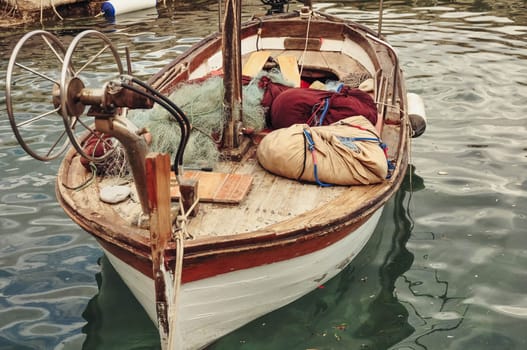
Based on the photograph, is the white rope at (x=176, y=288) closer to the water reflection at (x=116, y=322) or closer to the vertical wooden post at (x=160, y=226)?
the vertical wooden post at (x=160, y=226)

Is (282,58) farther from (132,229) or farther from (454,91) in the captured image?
(132,229)

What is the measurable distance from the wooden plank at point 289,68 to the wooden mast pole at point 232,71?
223 cm

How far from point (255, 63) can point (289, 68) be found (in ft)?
1.92

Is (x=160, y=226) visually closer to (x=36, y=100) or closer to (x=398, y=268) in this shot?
(x=398, y=268)

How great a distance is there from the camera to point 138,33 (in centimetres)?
1513

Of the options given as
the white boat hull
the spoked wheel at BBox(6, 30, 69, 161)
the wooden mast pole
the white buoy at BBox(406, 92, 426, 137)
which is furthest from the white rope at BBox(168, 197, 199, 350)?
the white buoy at BBox(406, 92, 426, 137)

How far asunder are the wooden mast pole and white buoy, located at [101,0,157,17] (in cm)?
1374

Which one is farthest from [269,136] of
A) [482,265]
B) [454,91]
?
[454,91]

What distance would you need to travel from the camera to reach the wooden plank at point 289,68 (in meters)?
7.28

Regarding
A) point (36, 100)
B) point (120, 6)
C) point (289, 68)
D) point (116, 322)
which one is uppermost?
point (120, 6)

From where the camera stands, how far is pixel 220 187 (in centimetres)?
445

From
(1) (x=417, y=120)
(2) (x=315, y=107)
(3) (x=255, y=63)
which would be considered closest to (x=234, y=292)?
(2) (x=315, y=107)

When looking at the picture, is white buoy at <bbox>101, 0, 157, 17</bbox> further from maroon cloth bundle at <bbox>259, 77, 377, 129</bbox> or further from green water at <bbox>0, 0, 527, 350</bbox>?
maroon cloth bundle at <bbox>259, 77, 377, 129</bbox>

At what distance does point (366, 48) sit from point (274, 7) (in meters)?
3.40
